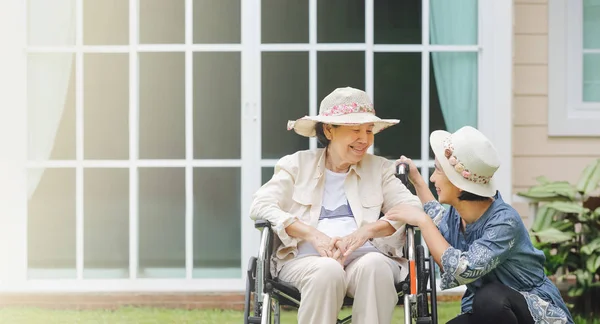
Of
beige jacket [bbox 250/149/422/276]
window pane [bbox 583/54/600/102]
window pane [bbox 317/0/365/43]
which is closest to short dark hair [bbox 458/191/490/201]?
beige jacket [bbox 250/149/422/276]

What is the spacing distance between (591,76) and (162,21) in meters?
2.50

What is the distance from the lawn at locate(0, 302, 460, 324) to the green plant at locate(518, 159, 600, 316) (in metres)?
0.62

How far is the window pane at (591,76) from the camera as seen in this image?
5.68 metres

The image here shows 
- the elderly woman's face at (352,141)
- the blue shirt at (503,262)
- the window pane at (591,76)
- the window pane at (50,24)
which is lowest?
the blue shirt at (503,262)

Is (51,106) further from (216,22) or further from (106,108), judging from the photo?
(216,22)

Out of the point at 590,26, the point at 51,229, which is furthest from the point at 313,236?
the point at 590,26

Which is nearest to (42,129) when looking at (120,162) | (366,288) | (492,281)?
(120,162)

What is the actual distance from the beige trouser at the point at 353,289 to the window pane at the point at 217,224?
1.92 meters

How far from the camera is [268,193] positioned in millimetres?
3750

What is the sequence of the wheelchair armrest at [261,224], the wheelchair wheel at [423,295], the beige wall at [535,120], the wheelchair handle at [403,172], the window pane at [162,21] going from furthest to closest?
the beige wall at [535,120]
the window pane at [162,21]
the wheelchair handle at [403,172]
the wheelchair armrest at [261,224]
the wheelchair wheel at [423,295]

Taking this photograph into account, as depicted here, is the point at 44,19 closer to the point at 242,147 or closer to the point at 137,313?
the point at 242,147

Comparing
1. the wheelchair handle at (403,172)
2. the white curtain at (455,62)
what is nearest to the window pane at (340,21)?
the white curtain at (455,62)

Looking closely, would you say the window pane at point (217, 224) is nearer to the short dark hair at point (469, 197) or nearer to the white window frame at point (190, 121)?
the white window frame at point (190, 121)

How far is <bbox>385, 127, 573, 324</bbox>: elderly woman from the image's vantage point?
3.21 metres
